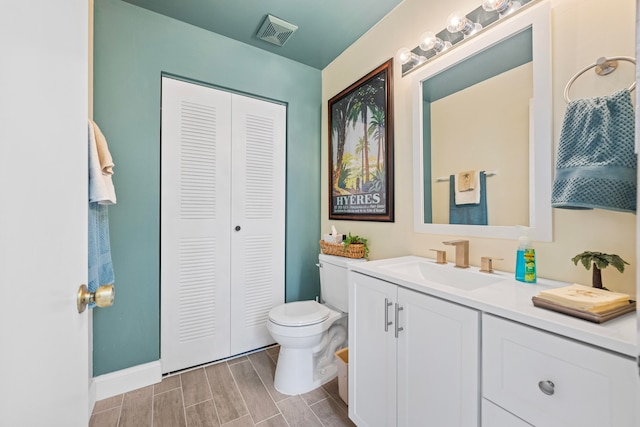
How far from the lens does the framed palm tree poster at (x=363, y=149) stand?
173 cm

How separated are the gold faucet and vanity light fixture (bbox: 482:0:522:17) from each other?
1.03m

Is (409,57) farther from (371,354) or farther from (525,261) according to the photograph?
(371,354)

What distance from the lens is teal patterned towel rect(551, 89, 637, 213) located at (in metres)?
0.76

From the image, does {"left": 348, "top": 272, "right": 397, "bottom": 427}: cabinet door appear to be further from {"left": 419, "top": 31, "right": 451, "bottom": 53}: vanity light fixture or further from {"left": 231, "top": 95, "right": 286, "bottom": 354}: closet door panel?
{"left": 419, "top": 31, "right": 451, "bottom": 53}: vanity light fixture

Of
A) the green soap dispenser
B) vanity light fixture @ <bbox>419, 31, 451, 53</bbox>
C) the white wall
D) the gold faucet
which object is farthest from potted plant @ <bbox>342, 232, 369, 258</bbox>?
vanity light fixture @ <bbox>419, 31, 451, 53</bbox>

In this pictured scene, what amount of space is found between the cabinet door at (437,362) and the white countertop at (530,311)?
38 mm

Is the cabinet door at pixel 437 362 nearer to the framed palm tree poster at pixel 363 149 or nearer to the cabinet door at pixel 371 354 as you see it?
the cabinet door at pixel 371 354

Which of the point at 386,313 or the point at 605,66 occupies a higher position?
the point at 605,66

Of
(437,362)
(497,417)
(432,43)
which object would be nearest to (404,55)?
(432,43)

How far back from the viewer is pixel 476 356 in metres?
0.79

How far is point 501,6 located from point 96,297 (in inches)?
70.8

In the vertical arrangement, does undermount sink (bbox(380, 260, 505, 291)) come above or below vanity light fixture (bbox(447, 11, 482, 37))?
below

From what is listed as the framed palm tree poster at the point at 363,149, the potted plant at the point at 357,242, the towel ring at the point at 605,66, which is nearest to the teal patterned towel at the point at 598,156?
the towel ring at the point at 605,66
